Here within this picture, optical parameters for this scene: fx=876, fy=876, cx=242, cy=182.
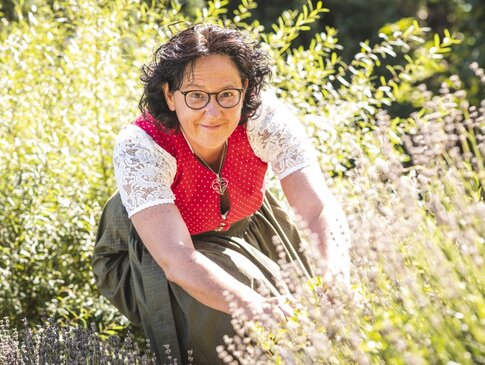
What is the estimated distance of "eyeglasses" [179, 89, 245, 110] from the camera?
114 inches

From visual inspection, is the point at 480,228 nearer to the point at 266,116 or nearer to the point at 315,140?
the point at 266,116

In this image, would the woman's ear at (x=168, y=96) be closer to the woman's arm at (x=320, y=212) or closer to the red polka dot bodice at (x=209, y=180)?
the red polka dot bodice at (x=209, y=180)

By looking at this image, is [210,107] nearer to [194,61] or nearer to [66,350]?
[194,61]

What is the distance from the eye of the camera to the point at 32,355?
3.06m

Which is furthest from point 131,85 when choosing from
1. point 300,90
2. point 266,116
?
point 266,116

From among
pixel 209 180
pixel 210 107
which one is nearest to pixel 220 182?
pixel 209 180

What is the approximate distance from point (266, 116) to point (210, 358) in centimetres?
88

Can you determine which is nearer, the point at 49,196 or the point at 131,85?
the point at 49,196

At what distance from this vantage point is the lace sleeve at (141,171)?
2834 millimetres

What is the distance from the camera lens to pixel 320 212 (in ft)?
9.85

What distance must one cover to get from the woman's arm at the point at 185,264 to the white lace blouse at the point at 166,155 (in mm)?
53

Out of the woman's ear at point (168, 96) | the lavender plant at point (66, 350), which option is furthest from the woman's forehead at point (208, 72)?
the lavender plant at point (66, 350)

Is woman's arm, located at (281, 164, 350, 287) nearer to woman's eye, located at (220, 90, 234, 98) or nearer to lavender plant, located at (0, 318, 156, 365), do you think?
woman's eye, located at (220, 90, 234, 98)

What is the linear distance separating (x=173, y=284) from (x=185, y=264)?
405mm
